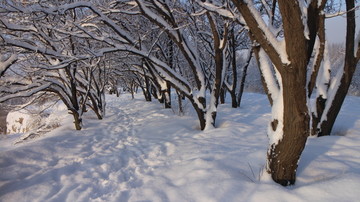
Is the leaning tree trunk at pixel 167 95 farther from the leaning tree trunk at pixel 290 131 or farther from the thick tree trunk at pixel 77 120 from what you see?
the leaning tree trunk at pixel 290 131

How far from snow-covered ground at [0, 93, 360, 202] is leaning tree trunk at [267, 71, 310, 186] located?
0.68ft

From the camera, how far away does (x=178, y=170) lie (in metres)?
Result: 3.62

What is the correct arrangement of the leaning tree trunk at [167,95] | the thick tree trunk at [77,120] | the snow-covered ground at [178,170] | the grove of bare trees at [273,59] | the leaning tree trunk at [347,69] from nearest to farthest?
the grove of bare trees at [273,59] < the snow-covered ground at [178,170] < the leaning tree trunk at [347,69] < the thick tree trunk at [77,120] < the leaning tree trunk at [167,95]

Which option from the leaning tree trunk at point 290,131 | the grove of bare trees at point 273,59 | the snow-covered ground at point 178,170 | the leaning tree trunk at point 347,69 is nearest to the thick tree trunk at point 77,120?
the grove of bare trees at point 273,59

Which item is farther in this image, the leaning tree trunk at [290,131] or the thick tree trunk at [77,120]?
the thick tree trunk at [77,120]

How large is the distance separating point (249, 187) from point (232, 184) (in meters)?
0.21

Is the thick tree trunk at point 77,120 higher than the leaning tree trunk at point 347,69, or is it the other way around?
the leaning tree trunk at point 347,69

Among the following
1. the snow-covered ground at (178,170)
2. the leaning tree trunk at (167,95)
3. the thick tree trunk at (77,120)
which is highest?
the leaning tree trunk at (167,95)

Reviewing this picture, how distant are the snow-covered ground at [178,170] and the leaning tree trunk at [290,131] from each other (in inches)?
8.1

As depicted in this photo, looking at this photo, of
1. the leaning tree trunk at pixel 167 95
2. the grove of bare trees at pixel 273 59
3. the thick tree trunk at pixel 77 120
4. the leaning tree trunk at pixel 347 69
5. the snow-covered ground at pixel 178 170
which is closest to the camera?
the grove of bare trees at pixel 273 59

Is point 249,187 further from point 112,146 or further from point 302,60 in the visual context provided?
point 112,146

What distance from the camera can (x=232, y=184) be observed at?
285cm

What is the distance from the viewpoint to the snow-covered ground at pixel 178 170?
8.80 ft

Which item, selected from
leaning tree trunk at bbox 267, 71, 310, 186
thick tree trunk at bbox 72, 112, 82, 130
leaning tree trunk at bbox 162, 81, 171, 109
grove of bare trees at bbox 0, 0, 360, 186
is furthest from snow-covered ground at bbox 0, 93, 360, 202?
leaning tree trunk at bbox 162, 81, 171, 109
